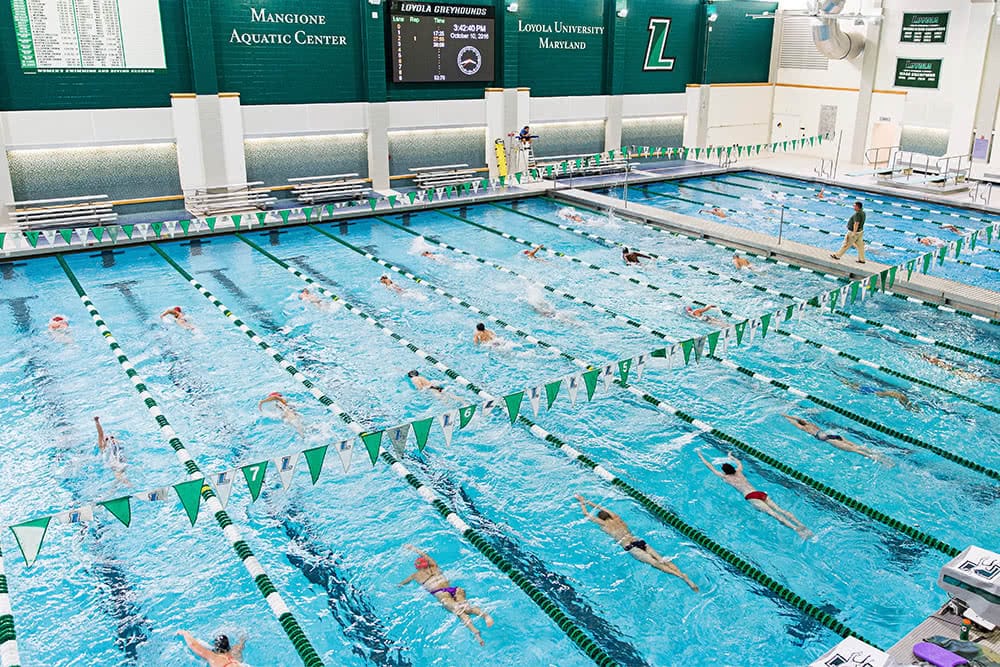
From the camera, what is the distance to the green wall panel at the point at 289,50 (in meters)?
14.6

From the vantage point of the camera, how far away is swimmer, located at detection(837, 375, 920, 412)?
294 inches

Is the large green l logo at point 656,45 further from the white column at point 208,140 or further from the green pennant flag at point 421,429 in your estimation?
the green pennant flag at point 421,429

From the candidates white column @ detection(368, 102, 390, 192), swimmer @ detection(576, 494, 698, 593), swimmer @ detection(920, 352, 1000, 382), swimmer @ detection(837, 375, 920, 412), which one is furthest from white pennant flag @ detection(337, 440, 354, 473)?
white column @ detection(368, 102, 390, 192)

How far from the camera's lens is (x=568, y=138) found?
64.7ft

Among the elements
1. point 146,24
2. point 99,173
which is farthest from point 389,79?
point 99,173

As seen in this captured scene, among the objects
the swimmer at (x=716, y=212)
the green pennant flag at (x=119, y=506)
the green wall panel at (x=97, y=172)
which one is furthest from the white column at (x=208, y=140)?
the green pennant flag at (x=119, y=506)

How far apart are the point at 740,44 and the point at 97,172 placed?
54.1 feet

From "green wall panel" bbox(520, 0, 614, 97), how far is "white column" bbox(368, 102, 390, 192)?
12.3ft

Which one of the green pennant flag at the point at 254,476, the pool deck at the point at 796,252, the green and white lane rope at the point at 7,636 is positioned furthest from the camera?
the pool deck at the point at 796,252

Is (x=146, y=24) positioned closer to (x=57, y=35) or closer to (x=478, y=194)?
(x=57, y=35)

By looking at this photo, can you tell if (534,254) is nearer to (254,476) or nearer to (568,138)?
(568,138)

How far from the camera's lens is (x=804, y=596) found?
498 cm

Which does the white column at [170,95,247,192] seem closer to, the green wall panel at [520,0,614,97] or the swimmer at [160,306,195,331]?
the swimmer at [160,306,195,331]

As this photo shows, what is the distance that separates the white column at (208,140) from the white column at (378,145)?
2.65m
